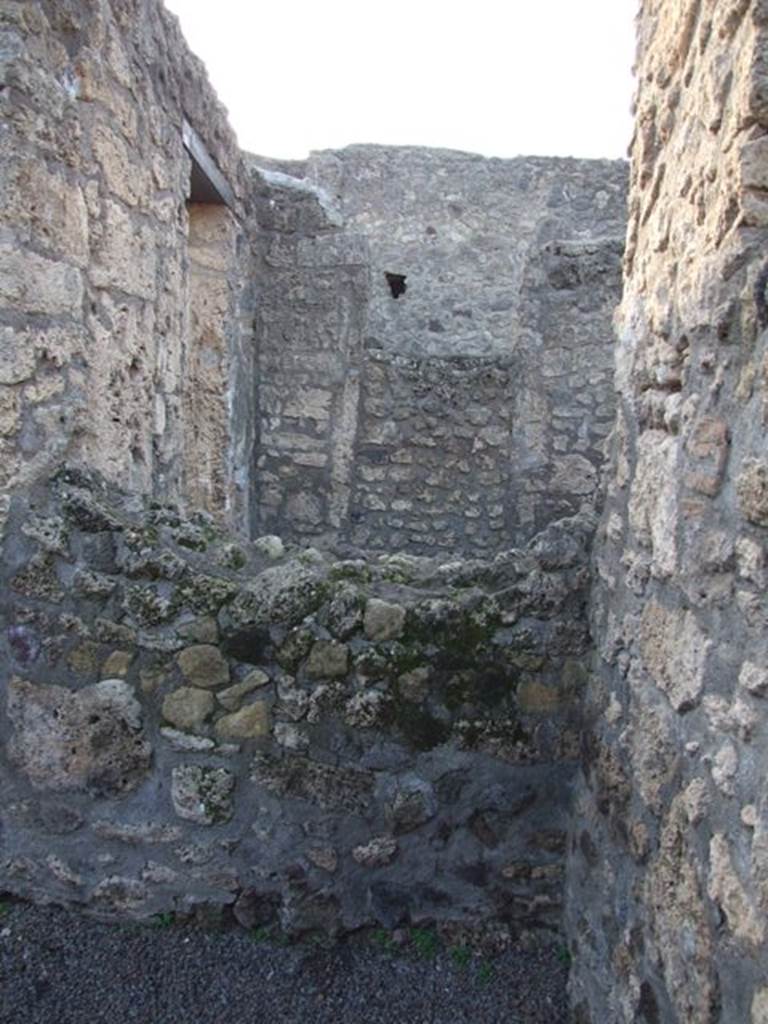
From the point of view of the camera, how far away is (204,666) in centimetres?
228

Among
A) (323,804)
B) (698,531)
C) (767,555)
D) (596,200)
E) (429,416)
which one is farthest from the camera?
(596,200)

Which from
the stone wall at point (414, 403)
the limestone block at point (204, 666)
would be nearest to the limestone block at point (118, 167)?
the limestone block at point (204, 666)

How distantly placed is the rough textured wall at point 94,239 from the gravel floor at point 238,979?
4.08 ft

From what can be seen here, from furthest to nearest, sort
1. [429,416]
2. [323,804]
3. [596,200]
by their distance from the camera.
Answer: [596,200] < [429,416] < [323,804]

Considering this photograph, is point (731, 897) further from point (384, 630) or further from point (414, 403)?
point (414, 403)

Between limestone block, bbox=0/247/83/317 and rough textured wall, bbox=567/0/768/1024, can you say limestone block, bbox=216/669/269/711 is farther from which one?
limestone block, bbox=0/247/83/317

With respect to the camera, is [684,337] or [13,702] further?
[13,702]

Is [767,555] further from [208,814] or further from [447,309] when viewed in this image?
[447,309]

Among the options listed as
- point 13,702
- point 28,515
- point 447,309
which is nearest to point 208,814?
point 13,702

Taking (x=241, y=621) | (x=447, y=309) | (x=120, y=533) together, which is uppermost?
(x=447, y=309)

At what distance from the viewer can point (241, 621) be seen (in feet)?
7.46

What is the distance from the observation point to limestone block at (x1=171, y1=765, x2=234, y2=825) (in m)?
2.26

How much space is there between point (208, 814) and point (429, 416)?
3543 millimetres

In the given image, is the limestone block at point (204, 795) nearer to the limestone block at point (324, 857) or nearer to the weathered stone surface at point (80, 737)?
the weathered stone surface at point (80, 737)
